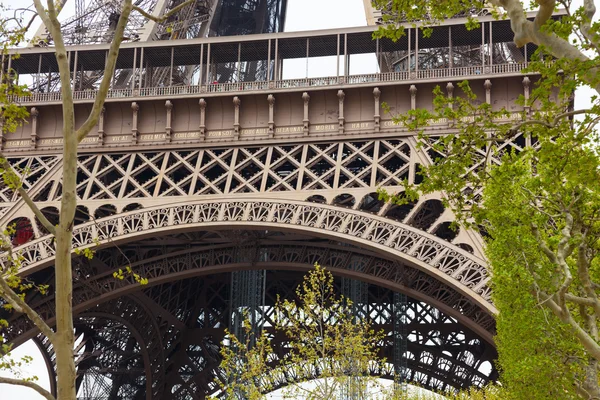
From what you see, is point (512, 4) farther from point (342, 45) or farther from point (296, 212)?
point (342, 45)

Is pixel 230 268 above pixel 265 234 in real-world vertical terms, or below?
below

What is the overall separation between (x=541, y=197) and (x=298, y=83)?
14.4m

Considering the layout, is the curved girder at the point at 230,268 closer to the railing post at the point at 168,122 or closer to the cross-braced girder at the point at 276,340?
the railing post at the point at 168,122

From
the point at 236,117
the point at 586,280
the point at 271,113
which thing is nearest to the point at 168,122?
the point at 236,117

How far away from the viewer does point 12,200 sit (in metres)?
29.4

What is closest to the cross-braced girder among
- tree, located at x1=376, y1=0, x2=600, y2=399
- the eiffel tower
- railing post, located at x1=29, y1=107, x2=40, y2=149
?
the eiffel tower

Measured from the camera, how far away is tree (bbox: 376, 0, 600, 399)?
12.2m

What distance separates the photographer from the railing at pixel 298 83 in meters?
28.6

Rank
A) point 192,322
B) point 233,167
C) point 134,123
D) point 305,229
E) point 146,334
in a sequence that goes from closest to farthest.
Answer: point 305,229
point 233,167
point 134,123
point 146,334
point 192,322

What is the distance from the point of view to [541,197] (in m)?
16.5

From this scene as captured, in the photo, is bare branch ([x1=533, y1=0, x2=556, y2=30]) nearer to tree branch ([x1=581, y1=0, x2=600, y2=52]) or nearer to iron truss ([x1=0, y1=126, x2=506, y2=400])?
tree branch ([x1=581, y1=0, x2=600, y2=52])

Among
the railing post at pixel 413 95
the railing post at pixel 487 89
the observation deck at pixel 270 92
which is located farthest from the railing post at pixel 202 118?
the railing post at pixel 487 89

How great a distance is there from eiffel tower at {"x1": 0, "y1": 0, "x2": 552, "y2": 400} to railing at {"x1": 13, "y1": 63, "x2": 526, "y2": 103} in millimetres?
47

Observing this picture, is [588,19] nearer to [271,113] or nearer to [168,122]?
[271,113]
